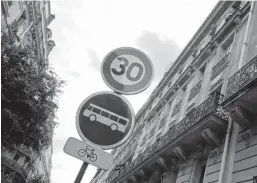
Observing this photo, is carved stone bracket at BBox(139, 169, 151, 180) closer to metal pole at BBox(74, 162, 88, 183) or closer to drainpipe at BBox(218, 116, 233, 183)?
drainpipe at BBox(218, 116, 233, 183)

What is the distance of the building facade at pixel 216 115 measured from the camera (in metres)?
9.52

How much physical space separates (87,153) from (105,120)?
0.40m

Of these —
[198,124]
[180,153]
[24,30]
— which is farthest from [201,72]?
[24,30]

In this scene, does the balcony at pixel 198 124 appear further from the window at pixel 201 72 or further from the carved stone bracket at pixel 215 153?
the window at pixel 201 72

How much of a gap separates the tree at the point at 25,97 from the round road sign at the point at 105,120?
41.6 feet

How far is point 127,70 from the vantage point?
10.2ft

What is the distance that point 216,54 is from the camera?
1784 cm

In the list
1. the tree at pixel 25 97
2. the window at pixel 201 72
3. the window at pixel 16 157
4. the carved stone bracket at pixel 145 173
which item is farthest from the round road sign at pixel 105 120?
the window at pixel 16 157

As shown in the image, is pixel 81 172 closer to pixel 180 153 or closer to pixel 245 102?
pixel 245 102

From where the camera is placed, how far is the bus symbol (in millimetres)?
2797

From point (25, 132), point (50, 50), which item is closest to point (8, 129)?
point (25, 132)

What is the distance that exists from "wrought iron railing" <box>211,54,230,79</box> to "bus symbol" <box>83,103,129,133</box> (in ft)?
44.9

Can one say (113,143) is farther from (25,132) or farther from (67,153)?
(25,132)

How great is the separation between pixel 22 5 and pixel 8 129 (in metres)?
23.1
